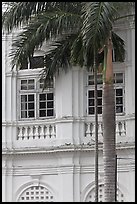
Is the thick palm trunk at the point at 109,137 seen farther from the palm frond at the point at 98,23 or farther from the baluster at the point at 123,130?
the baluster at the point at 123,130

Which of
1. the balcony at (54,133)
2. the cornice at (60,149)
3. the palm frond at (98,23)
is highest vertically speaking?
the palm frond at (98,23)

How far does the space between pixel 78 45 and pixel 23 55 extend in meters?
1.71

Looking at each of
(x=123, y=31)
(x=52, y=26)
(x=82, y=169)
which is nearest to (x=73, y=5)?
(x=52, y=26)

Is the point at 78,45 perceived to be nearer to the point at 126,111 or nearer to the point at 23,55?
the point at 23,55

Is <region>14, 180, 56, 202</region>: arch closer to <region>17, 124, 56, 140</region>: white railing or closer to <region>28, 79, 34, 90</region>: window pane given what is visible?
<region>17, 124, 56, 140</region>: white railing

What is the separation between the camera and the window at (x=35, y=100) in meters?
22.0

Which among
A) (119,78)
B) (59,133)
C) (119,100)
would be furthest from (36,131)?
(119,78)

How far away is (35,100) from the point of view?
22.2 m

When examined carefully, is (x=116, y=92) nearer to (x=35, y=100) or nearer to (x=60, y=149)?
(x=60, y=149)

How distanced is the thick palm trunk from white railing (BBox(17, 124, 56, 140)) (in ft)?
16.3

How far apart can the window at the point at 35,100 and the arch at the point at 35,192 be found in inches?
90.0

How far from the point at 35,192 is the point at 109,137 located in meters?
5.75

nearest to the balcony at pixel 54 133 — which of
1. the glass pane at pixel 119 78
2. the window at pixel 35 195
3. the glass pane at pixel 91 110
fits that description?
the glass pane at pixel 91 110

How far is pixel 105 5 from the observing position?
632 inches
